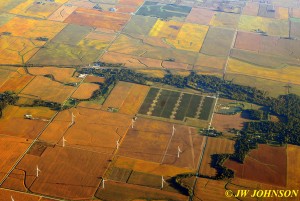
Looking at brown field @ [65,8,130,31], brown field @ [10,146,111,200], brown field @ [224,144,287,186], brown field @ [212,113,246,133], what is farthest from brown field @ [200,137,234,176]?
brown field @ [65,8,130,31]

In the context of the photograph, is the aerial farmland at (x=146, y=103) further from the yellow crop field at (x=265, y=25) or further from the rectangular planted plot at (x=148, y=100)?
the yellow crop field at (x=265, y=25)

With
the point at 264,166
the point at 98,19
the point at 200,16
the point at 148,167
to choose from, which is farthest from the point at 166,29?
the point at 264,166

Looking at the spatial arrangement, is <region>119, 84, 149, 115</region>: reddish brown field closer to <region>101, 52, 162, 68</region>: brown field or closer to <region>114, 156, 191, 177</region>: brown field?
<region>101, 52, 162, 68</region>: brown field

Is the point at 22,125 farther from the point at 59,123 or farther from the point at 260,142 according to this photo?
the point at 260,142

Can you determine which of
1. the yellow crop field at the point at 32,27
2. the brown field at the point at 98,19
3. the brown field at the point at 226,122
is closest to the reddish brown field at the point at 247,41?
the brown field at the point at 98,19

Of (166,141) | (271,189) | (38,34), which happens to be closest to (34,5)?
(38,34)

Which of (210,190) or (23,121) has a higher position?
(23,121)

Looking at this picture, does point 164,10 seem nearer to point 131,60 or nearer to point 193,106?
point 131,60
